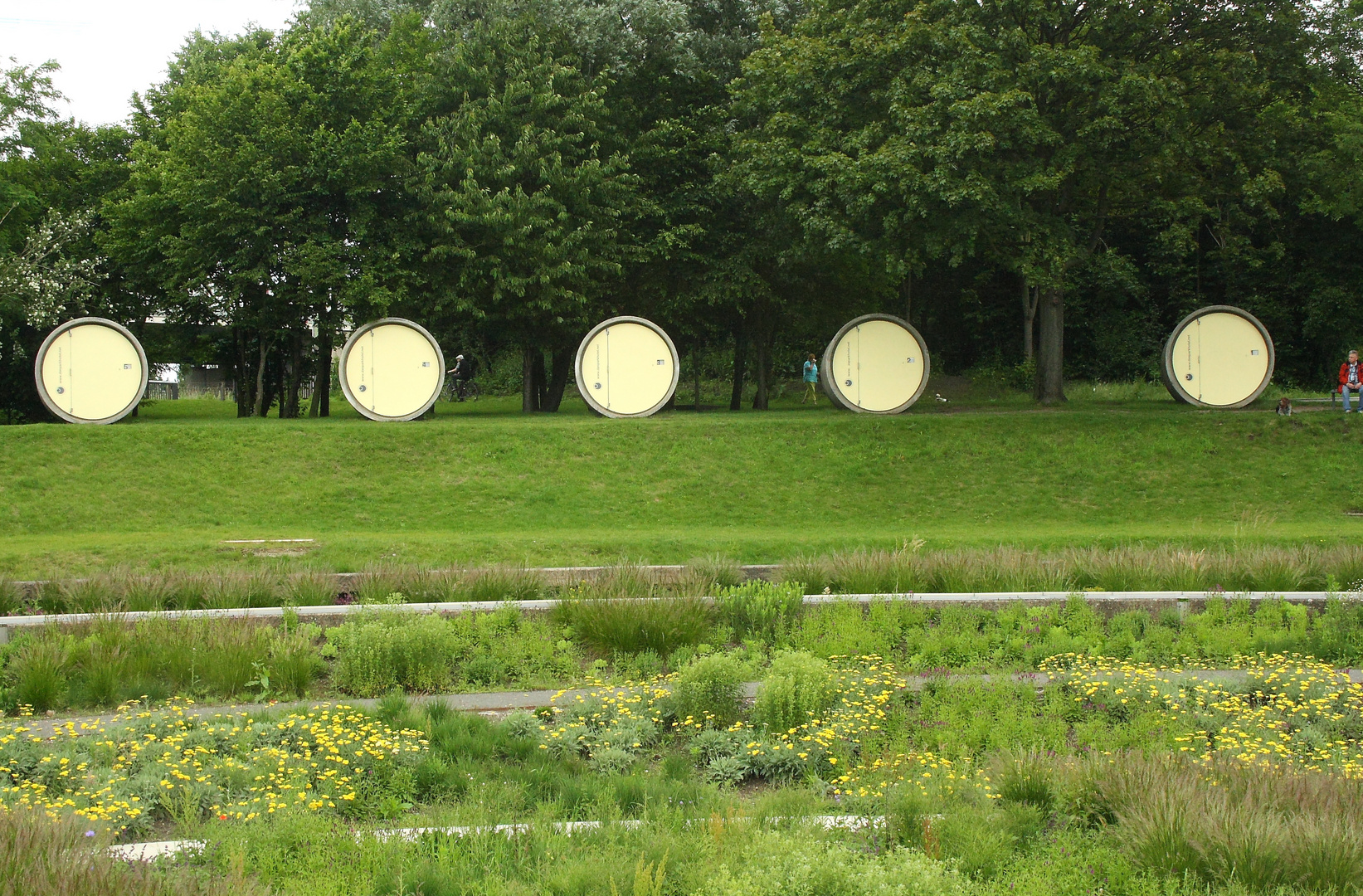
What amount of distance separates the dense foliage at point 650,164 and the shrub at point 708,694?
16.6 m

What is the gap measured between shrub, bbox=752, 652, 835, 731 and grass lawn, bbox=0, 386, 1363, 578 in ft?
24.2

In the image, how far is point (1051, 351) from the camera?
2769 cm

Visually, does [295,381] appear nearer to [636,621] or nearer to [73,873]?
[636,621]

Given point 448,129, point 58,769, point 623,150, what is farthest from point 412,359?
point 58,769

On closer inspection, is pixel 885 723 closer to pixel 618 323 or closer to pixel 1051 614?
pixel 1051 614

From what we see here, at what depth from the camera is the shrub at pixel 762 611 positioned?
33.3ft

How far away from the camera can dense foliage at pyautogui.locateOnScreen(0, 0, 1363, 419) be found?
24.1m

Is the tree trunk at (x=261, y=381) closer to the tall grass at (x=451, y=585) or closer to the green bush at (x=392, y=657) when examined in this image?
the tall grass at (x=451, y=585)

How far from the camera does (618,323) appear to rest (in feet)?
79.3

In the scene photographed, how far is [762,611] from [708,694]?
2.52 meters

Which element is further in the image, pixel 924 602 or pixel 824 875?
pixel 924 602

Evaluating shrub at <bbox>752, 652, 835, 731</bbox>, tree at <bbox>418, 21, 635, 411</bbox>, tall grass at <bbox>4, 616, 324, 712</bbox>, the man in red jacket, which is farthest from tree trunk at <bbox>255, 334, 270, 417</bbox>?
shrub at <bbox>752, 652, 835, 731</bbox>

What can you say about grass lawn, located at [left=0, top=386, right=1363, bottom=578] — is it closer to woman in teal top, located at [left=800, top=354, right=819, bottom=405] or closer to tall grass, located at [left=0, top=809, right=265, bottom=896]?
tall grass, located at [left=0, top=809, right=265, bottom=896]

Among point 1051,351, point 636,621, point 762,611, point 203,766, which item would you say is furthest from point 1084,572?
point 1051,351
